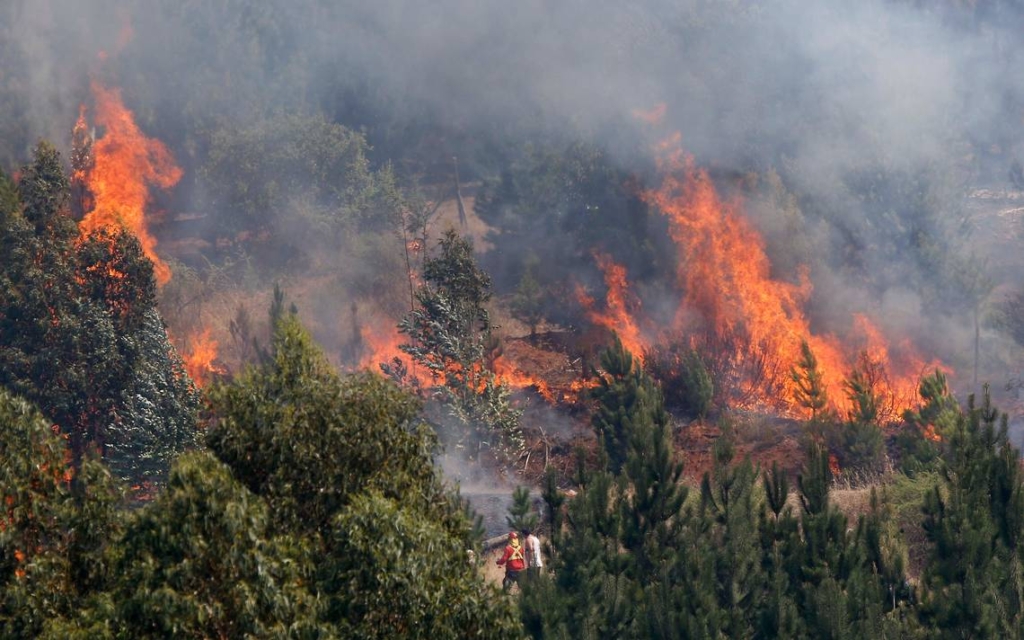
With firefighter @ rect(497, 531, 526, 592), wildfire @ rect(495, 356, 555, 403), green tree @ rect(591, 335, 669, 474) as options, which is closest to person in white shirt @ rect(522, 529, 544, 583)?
firefighter @ rect(497, 531, 526, 592)

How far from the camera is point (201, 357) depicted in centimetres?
6094

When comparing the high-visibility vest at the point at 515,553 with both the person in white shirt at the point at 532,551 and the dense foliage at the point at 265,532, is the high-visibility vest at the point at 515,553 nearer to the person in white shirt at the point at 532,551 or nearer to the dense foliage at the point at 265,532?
the person in white shirt at the point at 532,551

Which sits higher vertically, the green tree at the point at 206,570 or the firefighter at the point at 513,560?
the firefighter at the point at 513,560

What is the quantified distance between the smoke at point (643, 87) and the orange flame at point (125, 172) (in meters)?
1.51

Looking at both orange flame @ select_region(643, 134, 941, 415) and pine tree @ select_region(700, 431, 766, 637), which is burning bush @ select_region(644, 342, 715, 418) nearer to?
orange flame @ select_region(643, 134, 941, 415)

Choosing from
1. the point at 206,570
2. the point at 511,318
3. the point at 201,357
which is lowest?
the point at 206,570

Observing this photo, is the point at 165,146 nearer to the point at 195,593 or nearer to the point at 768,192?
the point at 768,192

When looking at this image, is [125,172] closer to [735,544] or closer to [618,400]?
[618,400]

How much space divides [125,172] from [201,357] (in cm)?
1475

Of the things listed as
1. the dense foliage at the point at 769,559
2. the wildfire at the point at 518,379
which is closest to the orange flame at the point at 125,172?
the wildfire at the point at 518,379

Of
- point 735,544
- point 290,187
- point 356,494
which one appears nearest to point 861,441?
point 735,544

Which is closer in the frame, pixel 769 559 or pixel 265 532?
pixel 265 532

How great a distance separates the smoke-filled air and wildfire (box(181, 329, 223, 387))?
432 mm

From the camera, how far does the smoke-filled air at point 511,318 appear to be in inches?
580
